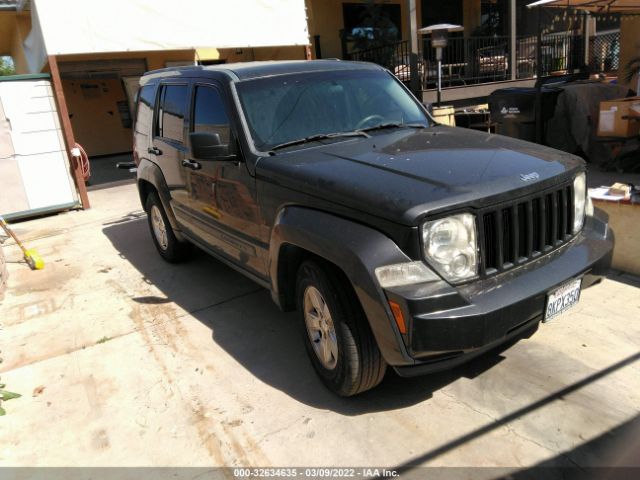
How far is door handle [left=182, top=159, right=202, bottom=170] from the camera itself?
13.8ft

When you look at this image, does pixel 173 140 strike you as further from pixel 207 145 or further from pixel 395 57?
pixel 395 57

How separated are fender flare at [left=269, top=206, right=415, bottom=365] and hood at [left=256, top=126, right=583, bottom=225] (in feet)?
0.41

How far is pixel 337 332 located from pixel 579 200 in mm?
1741

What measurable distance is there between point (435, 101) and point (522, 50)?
16.5ft

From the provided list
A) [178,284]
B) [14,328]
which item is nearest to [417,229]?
[178,284]

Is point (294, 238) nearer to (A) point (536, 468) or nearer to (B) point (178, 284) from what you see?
(A) point (536, 468)

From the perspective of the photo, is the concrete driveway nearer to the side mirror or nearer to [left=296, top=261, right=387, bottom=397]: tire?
[left=296, top=261, right=387, bottom=397]: tire

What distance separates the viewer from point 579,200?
10.3 feet

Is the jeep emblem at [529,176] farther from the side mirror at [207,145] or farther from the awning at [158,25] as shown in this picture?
the awning at [158,25]

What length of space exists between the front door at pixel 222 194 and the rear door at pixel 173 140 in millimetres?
215

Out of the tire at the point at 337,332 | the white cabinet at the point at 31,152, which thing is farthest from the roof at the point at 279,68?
the white cabinet at the point at 31,152

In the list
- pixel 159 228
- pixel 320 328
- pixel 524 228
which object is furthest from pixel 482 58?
pixel 320 328

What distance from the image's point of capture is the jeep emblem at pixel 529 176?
8.87 ft

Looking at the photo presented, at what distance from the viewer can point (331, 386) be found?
10.0ft
